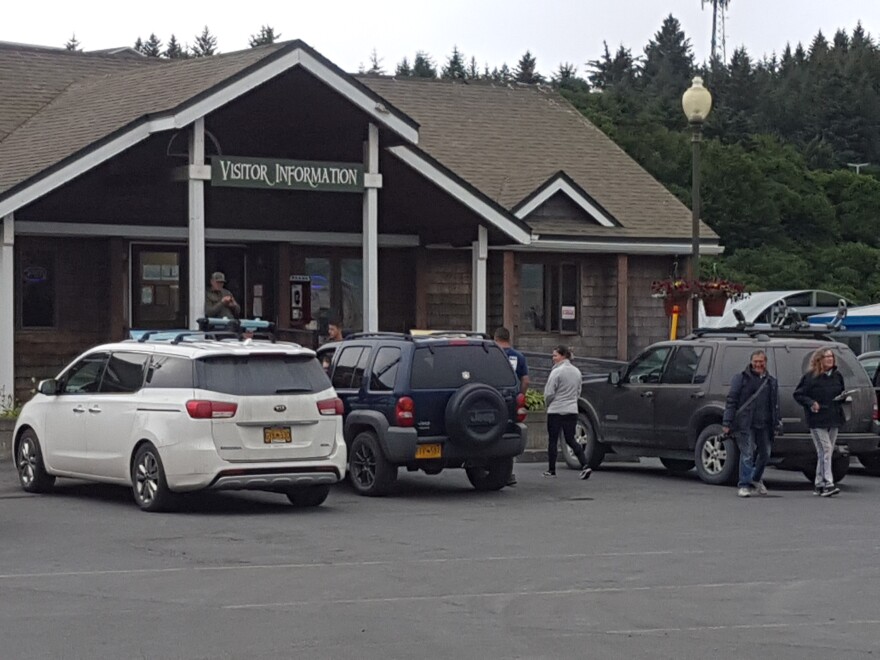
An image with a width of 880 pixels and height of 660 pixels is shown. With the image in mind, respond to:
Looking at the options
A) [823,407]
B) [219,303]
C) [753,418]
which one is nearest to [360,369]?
[753,418]

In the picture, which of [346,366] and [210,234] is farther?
[210,234]

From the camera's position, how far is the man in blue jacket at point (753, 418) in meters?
19.3

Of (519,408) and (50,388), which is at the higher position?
(50,388)

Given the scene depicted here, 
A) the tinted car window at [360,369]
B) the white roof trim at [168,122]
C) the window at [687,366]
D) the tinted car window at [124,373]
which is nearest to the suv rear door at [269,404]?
the tinted car window at [124,373]

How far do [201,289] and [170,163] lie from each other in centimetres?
275

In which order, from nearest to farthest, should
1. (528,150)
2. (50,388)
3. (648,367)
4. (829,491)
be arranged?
(50,388) < (829,491) < (648,367) < (528,150)

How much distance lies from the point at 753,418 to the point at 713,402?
136 centimetres

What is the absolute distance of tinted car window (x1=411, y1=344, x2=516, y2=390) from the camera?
18625mm

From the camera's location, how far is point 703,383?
68.8 ft

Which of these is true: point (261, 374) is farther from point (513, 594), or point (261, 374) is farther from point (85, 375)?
point (513, 594)

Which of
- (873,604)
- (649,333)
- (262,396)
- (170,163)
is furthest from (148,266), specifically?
(873,604)

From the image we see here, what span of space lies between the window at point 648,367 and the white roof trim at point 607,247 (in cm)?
886

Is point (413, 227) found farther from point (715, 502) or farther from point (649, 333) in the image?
point (715, 502)

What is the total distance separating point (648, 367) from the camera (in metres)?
22.1
